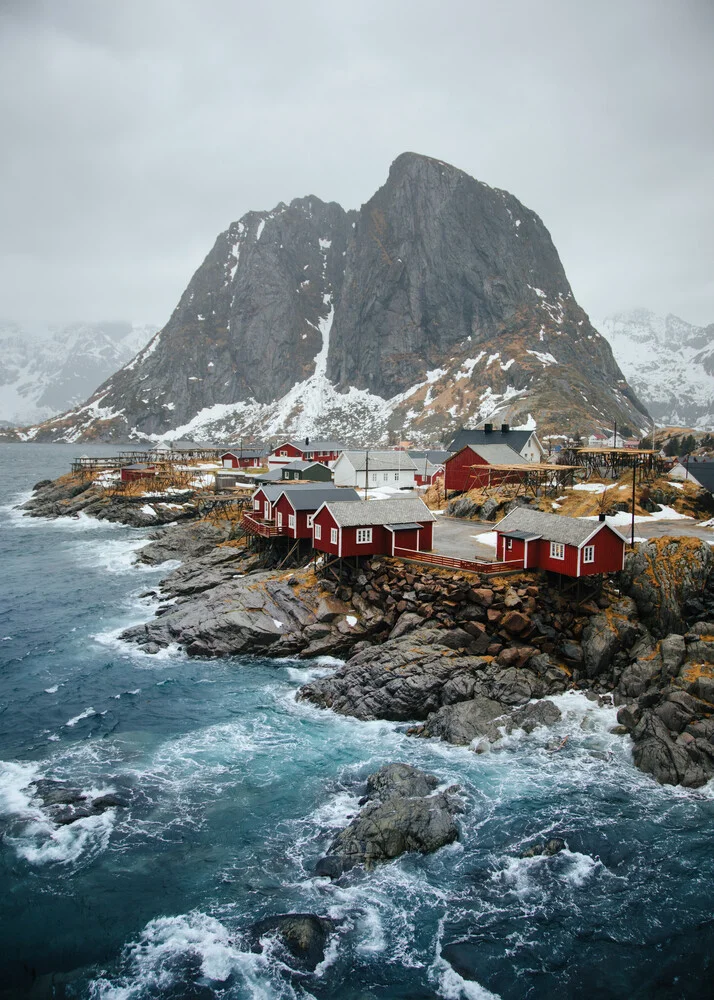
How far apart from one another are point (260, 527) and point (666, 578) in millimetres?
31971

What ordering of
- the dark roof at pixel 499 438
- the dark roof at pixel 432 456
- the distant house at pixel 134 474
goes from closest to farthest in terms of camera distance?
the dark roof at pixel 499 438
the dark roof at pixel 432 456
the distant house at pixel 134 474

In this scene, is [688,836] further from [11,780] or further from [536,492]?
[536,492]

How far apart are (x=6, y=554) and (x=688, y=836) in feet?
237

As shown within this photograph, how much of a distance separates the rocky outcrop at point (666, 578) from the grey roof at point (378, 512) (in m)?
14.3

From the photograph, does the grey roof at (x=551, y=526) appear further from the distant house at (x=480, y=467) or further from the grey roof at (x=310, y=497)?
the distant house at (x=480, y=467)

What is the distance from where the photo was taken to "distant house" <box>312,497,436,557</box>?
146 ft

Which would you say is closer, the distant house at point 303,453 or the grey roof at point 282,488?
the grey roof at point 282,488

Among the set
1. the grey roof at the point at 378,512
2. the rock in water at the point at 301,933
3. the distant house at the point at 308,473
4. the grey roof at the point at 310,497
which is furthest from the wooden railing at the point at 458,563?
the distant house at the point at 308,473

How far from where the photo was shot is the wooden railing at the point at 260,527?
5391 cm

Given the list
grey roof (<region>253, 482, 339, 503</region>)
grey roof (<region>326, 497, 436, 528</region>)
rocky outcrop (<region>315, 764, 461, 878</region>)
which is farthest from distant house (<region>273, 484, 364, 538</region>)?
rocky outcrop (<region>315, 764, 461, 878</region>)

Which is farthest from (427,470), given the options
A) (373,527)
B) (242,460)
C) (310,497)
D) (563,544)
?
(563,544)

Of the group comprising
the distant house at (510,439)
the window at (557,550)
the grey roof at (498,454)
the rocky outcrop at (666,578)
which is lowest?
the rocky outcrop at (666,578)

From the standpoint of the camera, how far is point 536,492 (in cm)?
6412

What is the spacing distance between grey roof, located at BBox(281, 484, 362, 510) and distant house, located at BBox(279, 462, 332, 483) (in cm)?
3562
